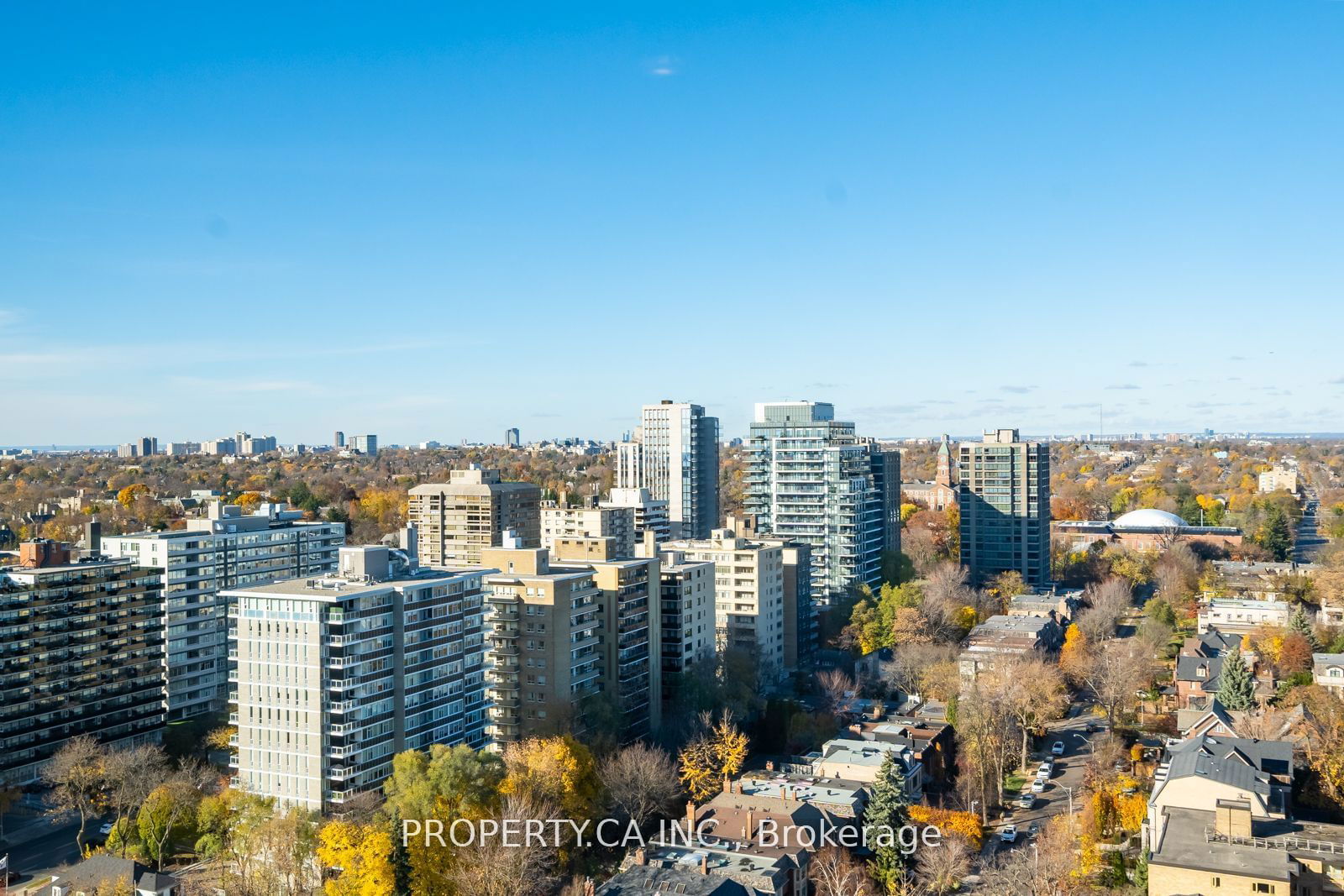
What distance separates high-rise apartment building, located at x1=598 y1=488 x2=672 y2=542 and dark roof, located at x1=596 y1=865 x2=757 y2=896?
37.9 m

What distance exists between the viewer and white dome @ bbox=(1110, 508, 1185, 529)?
292 feet

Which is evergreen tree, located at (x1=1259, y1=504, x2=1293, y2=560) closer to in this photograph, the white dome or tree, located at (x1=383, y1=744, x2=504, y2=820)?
A: the white dome

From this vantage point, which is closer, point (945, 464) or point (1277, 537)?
point (1277, 537)

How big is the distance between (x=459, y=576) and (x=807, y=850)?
1374 centimetres

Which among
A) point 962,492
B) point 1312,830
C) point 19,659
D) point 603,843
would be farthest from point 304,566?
point 962,492

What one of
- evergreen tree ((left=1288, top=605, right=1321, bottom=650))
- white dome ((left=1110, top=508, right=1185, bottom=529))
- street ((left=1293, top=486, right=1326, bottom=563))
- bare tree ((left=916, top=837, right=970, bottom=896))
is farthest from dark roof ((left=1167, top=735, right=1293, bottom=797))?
white dome ((left=1110, top=508, right=1185, bottom=529))

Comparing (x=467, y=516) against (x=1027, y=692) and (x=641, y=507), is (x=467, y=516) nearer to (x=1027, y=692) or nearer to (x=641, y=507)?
(x=641, y=507)

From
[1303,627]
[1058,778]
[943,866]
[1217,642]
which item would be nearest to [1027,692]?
[1058,778]

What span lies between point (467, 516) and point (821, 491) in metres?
20.7

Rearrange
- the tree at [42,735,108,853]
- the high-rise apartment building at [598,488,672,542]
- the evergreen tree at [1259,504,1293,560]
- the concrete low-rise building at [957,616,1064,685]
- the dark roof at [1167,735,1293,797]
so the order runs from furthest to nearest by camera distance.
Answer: the evergreen tree at [1259,504,1293,560] → the high-rise apartment building at [598,488,672,542] → the concrete low-rise building at [957,616,1064,685] → the tree at [42,735,108,853] → the dark roof at [1167,735,1293,797]

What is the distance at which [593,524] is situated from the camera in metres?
60.6

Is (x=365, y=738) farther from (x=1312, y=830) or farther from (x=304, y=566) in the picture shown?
(x=1312, y=830)

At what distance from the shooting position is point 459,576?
3522 cm

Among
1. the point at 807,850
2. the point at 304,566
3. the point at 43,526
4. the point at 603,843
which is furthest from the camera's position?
the point at 43,526
